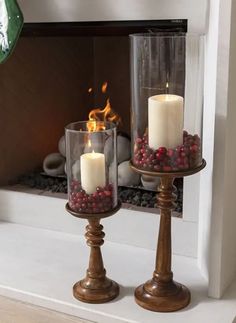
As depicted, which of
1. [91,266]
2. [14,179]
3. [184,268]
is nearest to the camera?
[91,266]

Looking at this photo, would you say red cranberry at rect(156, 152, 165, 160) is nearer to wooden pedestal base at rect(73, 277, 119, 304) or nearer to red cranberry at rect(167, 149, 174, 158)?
red cranberry at rect(167, 149, 174, 158)

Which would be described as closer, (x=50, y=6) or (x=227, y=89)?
(x=227, y=89)

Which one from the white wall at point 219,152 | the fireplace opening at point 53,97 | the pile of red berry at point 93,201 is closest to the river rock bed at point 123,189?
the fireplace opening at point 53,97

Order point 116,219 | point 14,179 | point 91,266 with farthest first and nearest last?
point 14,179, point 116,219, point 91,266

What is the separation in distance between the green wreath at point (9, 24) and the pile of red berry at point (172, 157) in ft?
1.49

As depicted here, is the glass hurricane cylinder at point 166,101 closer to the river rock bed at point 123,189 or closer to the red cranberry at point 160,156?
the red cranberry at point 160,156

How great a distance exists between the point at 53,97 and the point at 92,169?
→ 0.68 m

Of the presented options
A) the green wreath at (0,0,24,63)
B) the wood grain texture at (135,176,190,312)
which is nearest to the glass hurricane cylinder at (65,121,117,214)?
the wood grain texture at (135,176,190,312)

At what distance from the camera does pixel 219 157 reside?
1.08 m

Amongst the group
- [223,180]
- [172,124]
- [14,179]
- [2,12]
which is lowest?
[14,179]

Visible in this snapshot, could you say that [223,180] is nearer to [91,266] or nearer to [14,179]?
[91,266]

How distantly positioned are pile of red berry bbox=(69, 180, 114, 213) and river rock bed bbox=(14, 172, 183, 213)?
0.33 metres

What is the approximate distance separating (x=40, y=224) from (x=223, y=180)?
2.06ft

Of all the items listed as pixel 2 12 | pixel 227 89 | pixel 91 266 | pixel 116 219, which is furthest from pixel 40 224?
pixel 227 89
